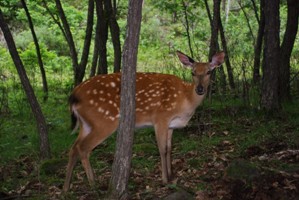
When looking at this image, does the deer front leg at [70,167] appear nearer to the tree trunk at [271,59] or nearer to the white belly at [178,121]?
the white belly at [178,121]

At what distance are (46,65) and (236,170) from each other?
36.1 feet

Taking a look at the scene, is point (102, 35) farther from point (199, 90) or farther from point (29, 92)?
point (199, 90)

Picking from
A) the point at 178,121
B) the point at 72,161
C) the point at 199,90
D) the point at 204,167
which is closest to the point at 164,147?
the point at 178,121

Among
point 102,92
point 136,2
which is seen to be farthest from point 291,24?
point 136,2

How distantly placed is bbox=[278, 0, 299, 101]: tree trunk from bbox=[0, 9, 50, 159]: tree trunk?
14.0ft

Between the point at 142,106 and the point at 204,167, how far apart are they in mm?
987

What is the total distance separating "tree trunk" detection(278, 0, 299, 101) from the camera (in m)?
9.11

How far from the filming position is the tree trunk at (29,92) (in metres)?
6.56

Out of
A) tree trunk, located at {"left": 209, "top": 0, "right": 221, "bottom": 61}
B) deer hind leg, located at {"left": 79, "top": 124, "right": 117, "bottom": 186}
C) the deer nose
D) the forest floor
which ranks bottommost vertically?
the forest floor

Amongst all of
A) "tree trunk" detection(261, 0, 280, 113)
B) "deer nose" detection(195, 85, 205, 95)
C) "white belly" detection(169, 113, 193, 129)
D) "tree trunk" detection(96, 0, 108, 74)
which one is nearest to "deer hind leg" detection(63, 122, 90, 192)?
"white belly" detection(169, 113, 193, 129)

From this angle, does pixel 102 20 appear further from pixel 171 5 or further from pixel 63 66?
pixel 63 66

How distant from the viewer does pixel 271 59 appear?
809 cm

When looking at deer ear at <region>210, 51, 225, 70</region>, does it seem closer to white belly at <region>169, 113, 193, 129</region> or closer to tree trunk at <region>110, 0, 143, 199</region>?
white belly at <region>169, 113, 193, 129</region>

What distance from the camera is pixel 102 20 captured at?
378 inches
